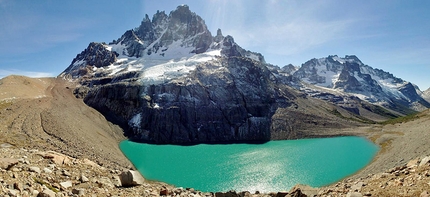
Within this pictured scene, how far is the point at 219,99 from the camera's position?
14012cm

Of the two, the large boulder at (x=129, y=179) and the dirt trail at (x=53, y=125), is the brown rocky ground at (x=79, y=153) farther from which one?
the large boulder at (x=129, y=179)

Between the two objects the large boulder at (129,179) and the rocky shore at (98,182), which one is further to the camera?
the large boulder at (129,179)

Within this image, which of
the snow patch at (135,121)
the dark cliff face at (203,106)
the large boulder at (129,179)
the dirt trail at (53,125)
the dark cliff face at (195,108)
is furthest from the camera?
the dark cliff face at (203,106)

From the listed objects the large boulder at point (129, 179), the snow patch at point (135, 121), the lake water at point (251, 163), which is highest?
the snow patch at point (135, 121)

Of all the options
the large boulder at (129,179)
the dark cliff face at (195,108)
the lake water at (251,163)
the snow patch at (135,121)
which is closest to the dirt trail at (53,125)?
the snow patch at (135,121)

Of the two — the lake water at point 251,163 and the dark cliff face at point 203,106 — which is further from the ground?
the dark cliff face at point 203,106

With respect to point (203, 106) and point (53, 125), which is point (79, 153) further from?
point (203, 106)

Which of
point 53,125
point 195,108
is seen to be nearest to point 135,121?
point 195,108

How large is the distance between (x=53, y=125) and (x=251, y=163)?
62.2 m

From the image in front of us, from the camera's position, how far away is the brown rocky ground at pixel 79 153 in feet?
45.3

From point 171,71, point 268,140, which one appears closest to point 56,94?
point 171,71

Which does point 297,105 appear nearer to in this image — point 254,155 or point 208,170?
point 254,155

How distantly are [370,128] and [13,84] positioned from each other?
597 ft

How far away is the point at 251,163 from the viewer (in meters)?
78.1
